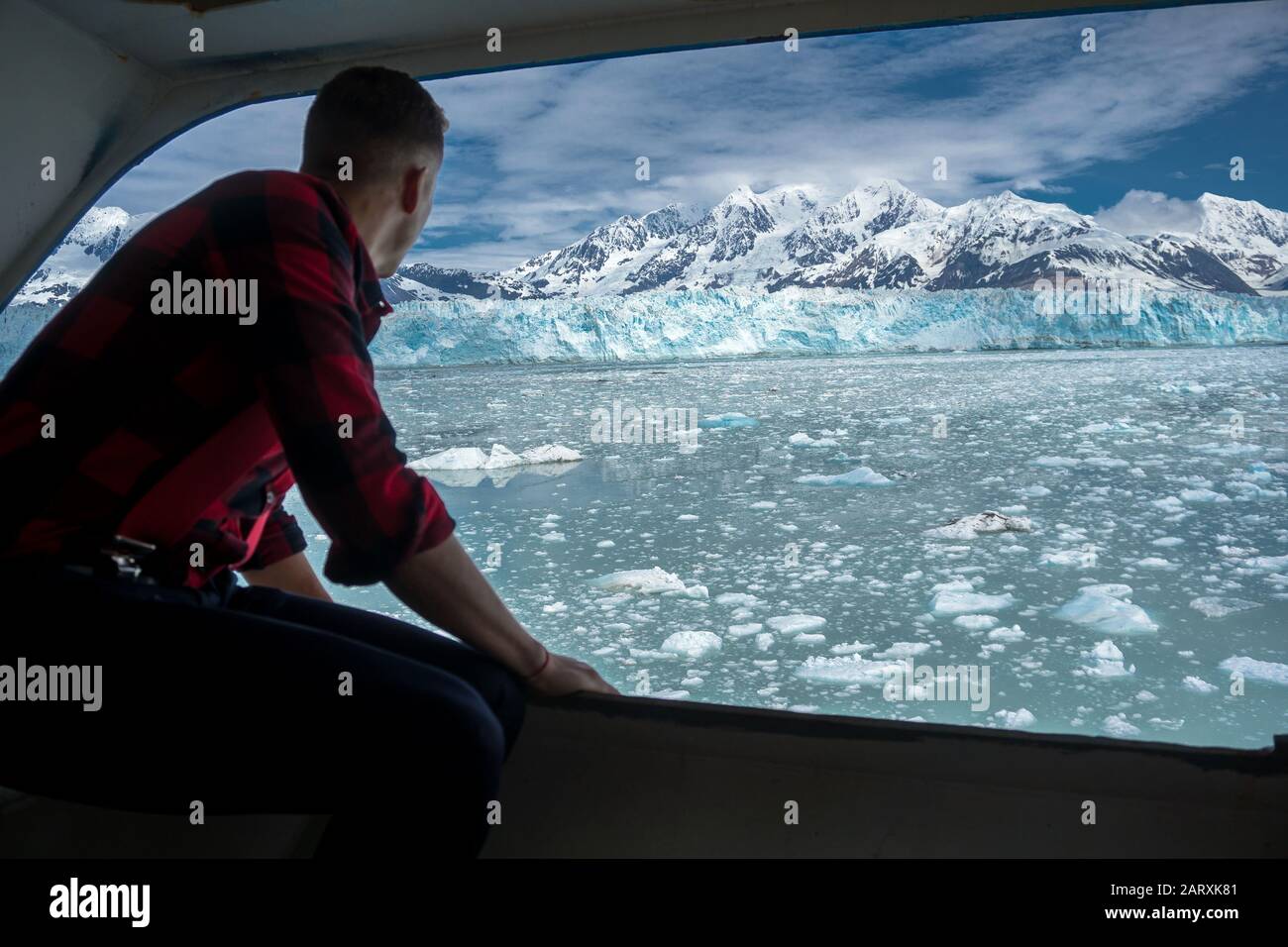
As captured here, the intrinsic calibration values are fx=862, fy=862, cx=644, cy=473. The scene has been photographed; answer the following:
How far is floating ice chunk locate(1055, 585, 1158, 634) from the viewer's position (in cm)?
377

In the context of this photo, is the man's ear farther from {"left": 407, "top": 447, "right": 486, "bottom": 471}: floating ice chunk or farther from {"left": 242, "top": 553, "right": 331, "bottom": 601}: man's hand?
{"left": 407, "top": 447, "right": 486, "bottom": 471}: floating ice chunk

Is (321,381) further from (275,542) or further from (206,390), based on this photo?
(275,542)

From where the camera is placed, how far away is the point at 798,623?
407 centimetres

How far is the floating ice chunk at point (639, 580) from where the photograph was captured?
4.05 m

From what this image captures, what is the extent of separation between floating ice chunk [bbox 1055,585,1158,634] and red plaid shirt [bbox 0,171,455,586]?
3931mm

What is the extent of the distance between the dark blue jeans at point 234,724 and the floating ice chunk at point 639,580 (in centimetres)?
350

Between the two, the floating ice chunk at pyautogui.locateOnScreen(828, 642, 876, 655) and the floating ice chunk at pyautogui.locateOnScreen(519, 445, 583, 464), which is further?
the floating ice chunk at pyautogui.locateOnScreen(519, 445, 583, 464)

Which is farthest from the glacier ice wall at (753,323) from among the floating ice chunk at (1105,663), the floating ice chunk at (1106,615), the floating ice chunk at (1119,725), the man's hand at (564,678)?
the man's hand at (564,678)

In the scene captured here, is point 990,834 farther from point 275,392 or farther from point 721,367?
point 721,367

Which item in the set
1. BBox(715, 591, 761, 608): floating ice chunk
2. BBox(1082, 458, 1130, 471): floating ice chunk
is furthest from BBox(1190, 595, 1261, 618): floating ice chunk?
BBox(1082, 458, 1130, 471): floating ice chunk

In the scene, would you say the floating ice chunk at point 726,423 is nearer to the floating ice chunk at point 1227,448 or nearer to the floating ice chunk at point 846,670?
the floating ice chunk at point 1227,448

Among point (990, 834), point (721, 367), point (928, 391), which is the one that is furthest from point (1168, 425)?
point (990, 834)

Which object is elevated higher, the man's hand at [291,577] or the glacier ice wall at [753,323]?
the glacier ice wall at [753,323]
